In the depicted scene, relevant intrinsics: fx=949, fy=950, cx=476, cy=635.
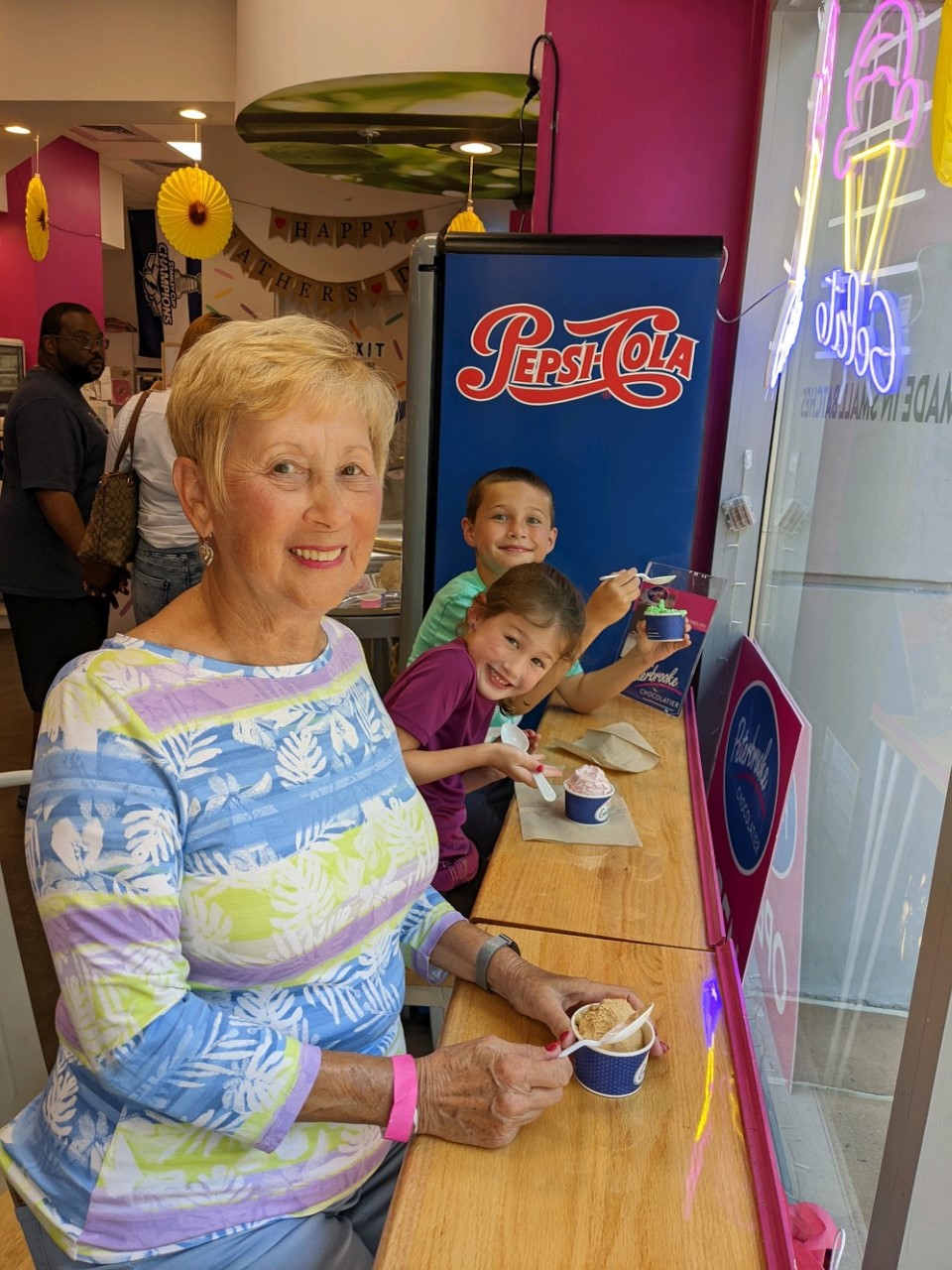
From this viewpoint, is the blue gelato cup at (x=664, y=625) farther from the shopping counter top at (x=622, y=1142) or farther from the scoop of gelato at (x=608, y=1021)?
the scoop of gelato at (x=608, y=1021)

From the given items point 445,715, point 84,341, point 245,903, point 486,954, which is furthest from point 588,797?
point 84,341

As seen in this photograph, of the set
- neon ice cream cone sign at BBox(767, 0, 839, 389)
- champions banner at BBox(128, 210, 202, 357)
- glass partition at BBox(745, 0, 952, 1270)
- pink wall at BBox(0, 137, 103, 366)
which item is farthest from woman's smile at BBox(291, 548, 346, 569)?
champions banner at BBox(128, 210, 202, 357)

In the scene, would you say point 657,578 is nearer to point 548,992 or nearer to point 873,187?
point 873,187

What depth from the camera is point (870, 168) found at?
185cm

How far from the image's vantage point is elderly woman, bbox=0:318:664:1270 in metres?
1.00

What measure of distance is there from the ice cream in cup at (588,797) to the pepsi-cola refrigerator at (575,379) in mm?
942

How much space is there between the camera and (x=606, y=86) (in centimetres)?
309

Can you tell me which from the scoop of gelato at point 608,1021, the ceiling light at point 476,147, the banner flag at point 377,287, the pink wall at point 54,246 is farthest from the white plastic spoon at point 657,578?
the pink wall at point 54,246

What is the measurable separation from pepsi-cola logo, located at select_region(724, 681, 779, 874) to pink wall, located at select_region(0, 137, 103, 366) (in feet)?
28.9

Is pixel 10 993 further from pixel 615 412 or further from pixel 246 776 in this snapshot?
pixel 615 412

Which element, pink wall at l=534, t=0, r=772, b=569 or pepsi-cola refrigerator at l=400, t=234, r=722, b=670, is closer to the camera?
pepsi-cola refrigerator at l=400, t=234, r=722, b=670

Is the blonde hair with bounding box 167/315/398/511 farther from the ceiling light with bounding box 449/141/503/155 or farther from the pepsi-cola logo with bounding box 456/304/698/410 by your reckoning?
the ceiling light with bounding box 449/141/503/155

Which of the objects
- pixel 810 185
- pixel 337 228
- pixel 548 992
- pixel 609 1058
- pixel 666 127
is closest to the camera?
pixel 609 1058

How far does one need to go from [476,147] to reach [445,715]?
198 inches
